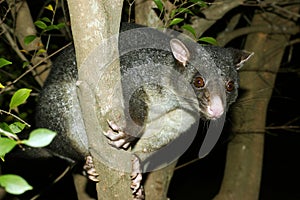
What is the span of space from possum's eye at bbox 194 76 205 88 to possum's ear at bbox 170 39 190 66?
139 mm

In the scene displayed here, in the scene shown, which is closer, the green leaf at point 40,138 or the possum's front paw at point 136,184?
the green leaf at point 40,138

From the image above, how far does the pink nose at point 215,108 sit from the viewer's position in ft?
10.0

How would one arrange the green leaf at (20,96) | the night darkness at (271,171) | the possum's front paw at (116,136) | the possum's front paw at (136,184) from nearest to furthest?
the green leaf at (20,96), the possum's front paw at (116,136), the possum's front paw at (136,184), the night darkness at (271,171)

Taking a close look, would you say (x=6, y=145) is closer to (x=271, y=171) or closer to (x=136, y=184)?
(x=136, y=184)

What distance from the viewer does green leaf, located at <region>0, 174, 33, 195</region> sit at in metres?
1.16

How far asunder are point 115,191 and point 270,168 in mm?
10736

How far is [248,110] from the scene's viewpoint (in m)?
5.36

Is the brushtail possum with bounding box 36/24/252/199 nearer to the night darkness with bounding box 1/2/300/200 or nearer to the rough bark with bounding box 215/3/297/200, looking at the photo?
the rough bark with bounding box 215/3/297/200

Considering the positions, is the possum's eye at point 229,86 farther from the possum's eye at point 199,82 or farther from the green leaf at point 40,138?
the green leaf at point 40,138

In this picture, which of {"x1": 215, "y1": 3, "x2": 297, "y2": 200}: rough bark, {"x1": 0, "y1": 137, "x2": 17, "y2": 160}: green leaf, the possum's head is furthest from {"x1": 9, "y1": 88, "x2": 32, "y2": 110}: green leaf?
{"x1": 215, "y1": 3, "x2": 297, "y2": 200}: rough bark

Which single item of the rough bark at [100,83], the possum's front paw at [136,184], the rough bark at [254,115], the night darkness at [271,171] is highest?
the rough bark at [100,83]

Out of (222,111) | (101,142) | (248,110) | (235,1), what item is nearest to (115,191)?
(101,142)

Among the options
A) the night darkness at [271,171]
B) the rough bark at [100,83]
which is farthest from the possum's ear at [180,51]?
the night darkness at [271,171]

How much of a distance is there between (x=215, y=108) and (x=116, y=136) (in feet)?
3.05
